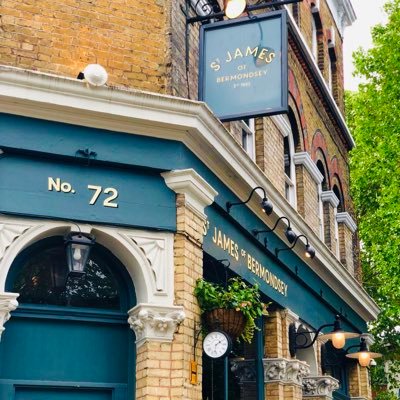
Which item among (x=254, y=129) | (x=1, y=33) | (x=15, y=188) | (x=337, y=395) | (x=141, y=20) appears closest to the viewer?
(x=15, y=188)

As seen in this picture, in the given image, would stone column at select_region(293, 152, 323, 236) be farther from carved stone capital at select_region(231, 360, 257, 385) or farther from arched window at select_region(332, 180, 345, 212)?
carved stone capital at select_region(231, 360, 257, 385)

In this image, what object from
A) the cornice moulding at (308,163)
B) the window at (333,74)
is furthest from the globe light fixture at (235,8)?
the window at (333,74)

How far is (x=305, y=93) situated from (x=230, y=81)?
6.60 metres

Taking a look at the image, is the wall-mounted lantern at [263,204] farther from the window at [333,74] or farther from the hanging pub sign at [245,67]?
the window at [333,74]

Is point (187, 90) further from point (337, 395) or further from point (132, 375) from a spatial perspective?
point (337, 395)

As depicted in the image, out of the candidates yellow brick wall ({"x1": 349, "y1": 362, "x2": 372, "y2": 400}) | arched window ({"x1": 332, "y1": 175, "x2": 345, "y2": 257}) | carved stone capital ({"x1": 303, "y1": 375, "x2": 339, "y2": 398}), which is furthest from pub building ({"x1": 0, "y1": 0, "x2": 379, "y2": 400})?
arched window ({"x1": 332, "y1": 175, "x2": 345, "y2": 257})

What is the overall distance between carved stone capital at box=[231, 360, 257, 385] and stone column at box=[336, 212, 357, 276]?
250 inches

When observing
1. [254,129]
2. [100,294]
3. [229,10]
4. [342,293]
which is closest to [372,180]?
[342,293]

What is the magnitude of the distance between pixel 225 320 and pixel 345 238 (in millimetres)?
10054

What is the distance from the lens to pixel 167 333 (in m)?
8.89

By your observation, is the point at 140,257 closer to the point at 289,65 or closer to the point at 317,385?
the point at 317,385

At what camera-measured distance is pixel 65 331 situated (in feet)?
29.0

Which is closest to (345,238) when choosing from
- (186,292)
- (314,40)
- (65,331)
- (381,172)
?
(381,172)

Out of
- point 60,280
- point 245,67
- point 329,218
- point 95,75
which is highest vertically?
point 329,218
